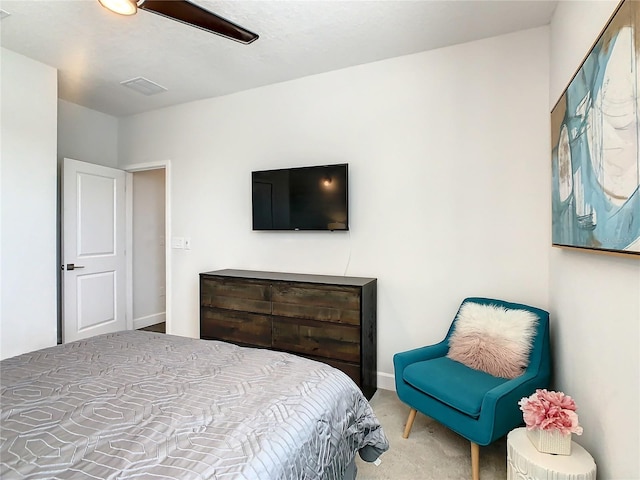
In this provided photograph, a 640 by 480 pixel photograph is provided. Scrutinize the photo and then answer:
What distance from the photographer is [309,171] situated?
304 centimetres

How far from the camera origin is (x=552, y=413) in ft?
4.46

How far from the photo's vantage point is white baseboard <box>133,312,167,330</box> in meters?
4.48

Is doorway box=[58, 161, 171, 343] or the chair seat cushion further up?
doorway box=[58, 161, 171, 343]

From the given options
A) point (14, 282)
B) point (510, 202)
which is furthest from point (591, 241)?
point (14, 282)

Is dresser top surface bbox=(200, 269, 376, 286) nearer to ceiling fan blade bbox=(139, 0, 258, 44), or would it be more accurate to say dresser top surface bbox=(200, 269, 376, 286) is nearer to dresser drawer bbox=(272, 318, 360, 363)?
dresser drawer bbox=(272, 318, 360, 363)

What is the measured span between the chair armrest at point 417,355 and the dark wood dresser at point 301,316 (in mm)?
381

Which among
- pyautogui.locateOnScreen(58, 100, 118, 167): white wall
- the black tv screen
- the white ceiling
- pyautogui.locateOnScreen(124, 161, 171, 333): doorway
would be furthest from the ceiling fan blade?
pyautogui.locateOnScreen(58, 100, 118, 167): white wall

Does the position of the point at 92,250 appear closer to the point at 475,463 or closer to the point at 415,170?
the point at 415,170

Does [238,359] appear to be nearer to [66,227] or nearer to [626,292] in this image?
[626,292]

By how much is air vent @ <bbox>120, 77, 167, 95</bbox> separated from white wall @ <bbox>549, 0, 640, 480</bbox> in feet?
11.0

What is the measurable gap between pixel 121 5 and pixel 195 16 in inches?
12.5

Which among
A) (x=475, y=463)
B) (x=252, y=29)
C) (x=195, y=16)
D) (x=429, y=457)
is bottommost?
(x=429, y=457)

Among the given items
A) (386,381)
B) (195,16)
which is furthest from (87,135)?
(386,381)

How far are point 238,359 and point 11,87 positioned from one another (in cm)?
306
